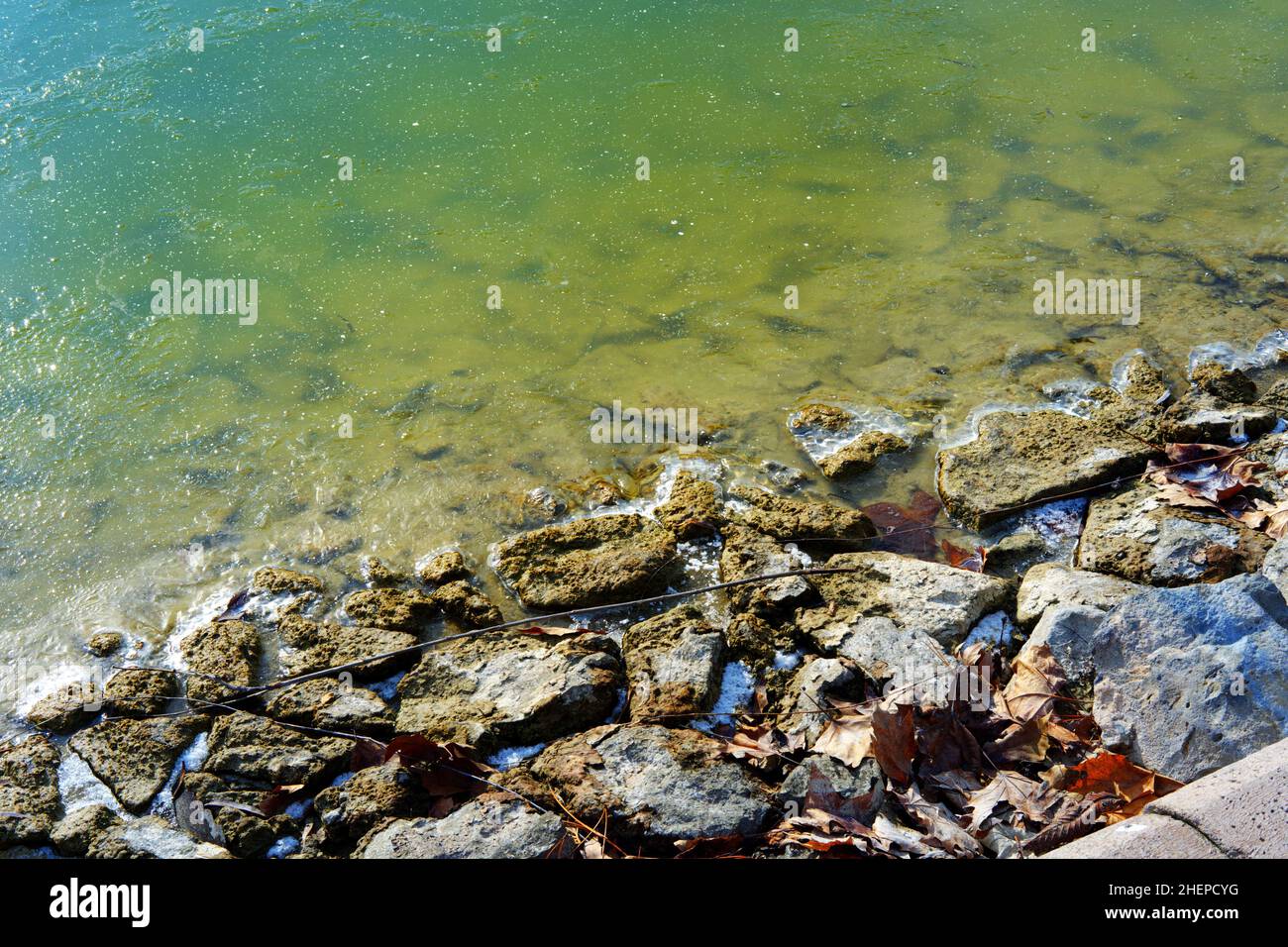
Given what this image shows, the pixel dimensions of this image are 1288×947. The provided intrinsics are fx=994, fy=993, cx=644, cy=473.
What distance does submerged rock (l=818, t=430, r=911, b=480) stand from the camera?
4.18 metres

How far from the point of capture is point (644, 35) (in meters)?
7.62

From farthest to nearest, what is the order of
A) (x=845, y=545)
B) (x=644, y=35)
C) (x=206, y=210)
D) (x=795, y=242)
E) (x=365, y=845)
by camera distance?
(x=644, y=35) < (x=206, y=210) < (x=795, y=242) < (x=845, y=545) < (x=365, y=845)

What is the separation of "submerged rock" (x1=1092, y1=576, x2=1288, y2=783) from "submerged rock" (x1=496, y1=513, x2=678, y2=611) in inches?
61.6

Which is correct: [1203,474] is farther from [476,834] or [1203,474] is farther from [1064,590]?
[476,834]

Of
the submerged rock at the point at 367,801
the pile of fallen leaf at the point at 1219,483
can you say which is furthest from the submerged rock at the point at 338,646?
the pile of fallen leaf at the point at 1219,483

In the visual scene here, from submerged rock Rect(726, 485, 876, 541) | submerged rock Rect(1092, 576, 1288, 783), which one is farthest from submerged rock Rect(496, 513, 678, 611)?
submerged rock Rect(1092, 576, 1288, 783)

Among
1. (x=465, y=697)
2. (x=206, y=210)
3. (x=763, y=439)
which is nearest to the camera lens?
(x=465, y=697)

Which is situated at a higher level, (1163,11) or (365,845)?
(1163,11)

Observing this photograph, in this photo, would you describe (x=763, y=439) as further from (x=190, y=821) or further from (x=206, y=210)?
(x=206, y=210)

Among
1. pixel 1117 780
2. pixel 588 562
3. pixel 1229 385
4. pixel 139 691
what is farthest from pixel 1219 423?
pixel 139 691

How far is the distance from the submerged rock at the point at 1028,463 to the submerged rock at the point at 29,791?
3333 mm

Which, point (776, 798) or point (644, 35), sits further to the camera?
point (644, 35)
